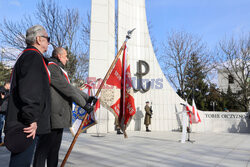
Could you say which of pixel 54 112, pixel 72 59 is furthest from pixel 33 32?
pixel 72 59

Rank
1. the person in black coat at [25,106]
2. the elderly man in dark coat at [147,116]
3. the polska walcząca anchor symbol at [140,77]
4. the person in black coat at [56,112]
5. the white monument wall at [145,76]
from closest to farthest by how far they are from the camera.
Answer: the person in black coat at [25,106]
the person in black coat at [56,112]
the elderly man in dark coat at [147,116]
the white monument wall at [145,76]
the polska walcząca anchor symbol at [140,77]

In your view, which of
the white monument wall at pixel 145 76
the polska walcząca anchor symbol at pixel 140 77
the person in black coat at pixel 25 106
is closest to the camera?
the person in black coat at pixel 25 106

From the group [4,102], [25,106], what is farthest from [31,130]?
[4,102]

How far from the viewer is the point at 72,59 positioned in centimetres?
1959

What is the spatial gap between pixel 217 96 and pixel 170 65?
54.2 ft

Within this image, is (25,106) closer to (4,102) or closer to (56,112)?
(56,112)

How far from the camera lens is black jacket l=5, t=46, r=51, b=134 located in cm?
177

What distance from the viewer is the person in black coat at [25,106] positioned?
69.4 inches

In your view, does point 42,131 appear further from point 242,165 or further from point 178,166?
point 242,165

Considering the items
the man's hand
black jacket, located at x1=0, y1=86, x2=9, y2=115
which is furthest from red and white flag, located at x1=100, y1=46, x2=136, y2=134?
black jacket, located at x1=0, y1=86, x2=9, y2=115

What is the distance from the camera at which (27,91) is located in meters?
1.78

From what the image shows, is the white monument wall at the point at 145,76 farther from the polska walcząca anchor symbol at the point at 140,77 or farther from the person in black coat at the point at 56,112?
the person in black coat at the point at 56,112

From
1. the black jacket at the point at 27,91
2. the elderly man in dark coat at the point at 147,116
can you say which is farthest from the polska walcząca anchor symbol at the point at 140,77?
the black jacket at the point at 27,91

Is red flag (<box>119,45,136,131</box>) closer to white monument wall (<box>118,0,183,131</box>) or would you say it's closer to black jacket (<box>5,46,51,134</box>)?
black jacket (<box>5,46,51,134</box>)
